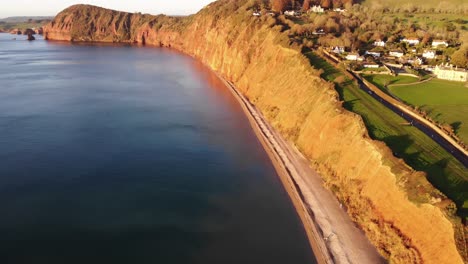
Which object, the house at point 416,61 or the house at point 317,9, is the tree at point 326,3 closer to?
the house at point 317,9

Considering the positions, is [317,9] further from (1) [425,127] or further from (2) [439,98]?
(1) [425,127]

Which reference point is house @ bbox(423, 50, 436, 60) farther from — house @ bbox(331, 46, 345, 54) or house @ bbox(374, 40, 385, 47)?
house @ bbox(331, 46, 345, 54)

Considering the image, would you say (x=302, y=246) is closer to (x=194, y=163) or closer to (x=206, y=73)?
(x=194, y=163)

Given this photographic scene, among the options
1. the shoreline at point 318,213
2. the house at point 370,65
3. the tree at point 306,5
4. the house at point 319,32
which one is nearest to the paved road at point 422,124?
the house at point 370,65

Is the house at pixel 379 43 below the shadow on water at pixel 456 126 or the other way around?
the other way around

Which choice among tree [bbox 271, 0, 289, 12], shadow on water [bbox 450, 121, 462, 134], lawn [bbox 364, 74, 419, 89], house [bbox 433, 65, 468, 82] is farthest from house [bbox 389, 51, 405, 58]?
tree [bbox 271, 0, 289, 12]

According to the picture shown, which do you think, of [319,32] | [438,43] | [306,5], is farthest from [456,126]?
[306,5]

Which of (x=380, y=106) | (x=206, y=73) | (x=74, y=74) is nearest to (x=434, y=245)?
(x=380, y=106)
